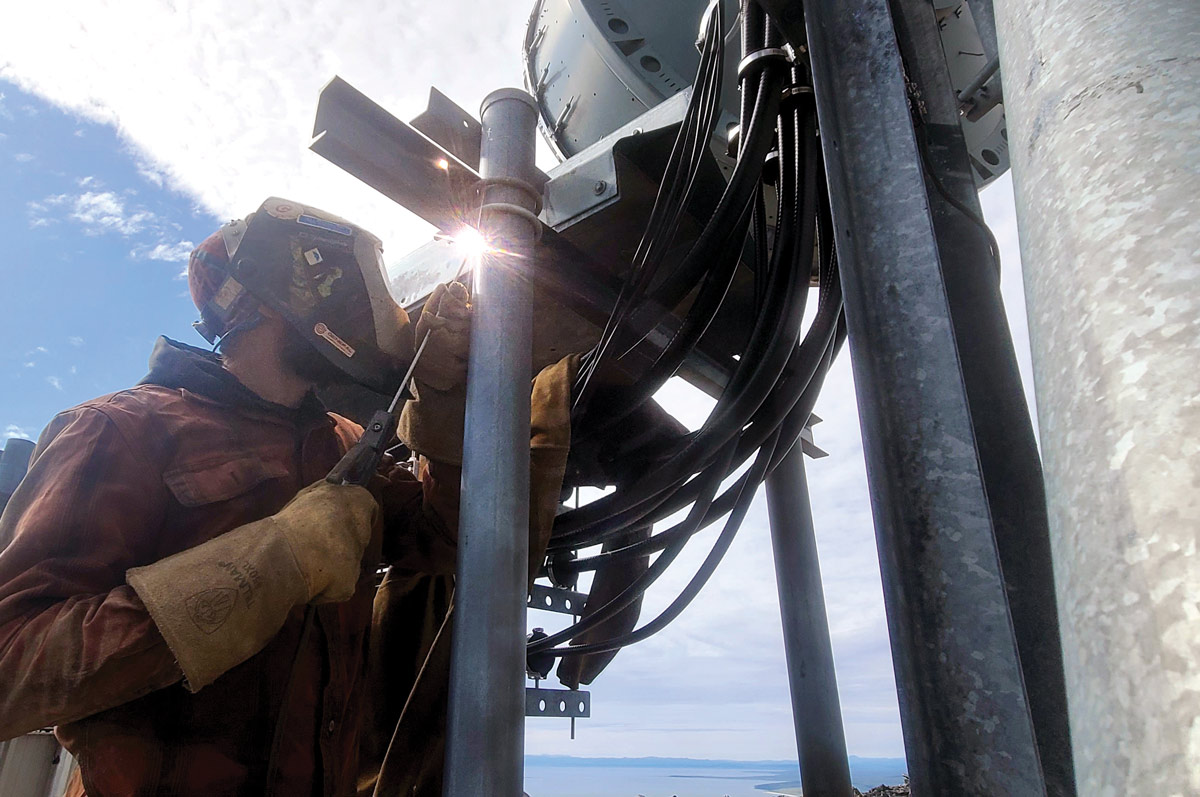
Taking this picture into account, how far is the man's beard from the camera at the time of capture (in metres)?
2.00

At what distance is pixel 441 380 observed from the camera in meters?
1.78

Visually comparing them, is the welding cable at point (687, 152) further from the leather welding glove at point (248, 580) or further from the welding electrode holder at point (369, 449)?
the leather welding glove at point (248, 580)

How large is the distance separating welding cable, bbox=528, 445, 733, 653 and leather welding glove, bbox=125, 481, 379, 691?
928 millimetres

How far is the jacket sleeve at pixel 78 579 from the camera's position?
129 cm

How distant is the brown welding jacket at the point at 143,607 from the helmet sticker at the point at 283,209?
0.44 m

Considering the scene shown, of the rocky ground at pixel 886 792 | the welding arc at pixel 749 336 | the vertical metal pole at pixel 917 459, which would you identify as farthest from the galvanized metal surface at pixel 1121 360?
the rocky ground at pixel 886 792

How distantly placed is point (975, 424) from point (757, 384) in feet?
2.53

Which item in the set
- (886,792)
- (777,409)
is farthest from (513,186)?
(886,792)

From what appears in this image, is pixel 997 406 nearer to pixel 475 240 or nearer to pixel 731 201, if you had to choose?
pixel 731 201

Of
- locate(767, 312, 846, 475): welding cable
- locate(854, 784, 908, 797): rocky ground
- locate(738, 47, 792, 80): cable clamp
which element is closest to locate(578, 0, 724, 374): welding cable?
locate(738, 47, 792, 80): cable clamp

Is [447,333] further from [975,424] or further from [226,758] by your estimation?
[975,424]

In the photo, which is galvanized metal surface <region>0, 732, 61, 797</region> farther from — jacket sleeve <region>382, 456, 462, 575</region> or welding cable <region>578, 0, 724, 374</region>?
welding cable <region>578, 0, 724, 374</region>

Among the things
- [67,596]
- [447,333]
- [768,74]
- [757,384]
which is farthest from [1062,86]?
[67,596]

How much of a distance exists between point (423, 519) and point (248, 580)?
0.68 metres
